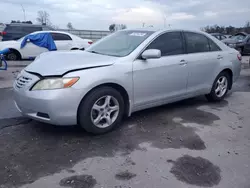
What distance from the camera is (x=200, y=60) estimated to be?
4801 millimetres

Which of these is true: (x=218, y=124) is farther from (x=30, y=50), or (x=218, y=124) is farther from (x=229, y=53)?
(x=30, y=50)

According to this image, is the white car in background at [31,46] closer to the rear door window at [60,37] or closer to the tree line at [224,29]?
the rear door window at [60,37]

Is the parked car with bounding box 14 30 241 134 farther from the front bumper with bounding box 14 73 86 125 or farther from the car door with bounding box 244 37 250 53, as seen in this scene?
the car door with bounding box 244 37 250 53

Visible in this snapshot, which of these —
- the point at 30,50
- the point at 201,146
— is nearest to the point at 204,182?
the point at 201,146

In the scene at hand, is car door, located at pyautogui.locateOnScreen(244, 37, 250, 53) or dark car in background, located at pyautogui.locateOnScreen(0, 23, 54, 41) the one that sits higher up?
dark car in background, located at pyautogui.locateOnScreen(0, 23, 54, 41)

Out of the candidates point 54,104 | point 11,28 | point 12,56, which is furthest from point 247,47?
point 54,104

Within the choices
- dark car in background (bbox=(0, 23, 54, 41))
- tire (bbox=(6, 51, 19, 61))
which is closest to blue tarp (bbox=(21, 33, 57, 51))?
tire (bbox=(6, 51, 19, 61))

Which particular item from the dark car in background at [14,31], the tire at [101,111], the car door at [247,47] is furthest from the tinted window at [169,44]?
the car door at [247,47]

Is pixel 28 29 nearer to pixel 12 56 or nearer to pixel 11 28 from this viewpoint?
pixel 11 28

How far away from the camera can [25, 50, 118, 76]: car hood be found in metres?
3.38

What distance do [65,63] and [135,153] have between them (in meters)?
1.57

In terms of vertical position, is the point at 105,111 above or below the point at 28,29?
below

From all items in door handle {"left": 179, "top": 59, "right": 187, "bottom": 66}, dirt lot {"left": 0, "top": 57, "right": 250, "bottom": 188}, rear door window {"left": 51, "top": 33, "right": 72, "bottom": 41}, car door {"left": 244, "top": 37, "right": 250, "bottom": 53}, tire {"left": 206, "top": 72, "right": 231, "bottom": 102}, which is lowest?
dirt lot {"left": 0, "top": 57, "right": 250, "bottom": 188}

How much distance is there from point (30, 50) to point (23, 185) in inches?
409
